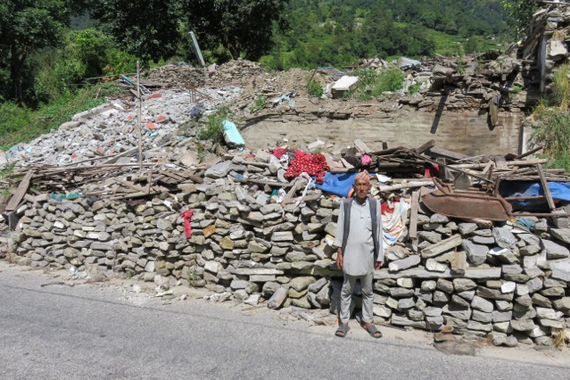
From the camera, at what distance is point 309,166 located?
679 cm

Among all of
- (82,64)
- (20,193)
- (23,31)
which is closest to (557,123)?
(20,193)

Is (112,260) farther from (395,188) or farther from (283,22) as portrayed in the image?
(283,22)

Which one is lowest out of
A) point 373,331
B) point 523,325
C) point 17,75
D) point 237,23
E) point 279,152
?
point 373,331

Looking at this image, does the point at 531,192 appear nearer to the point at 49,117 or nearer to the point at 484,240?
the point at 484,240

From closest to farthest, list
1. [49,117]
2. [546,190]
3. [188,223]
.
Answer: [546,190]
[188,223]
[49,117]

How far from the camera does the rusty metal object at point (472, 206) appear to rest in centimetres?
521

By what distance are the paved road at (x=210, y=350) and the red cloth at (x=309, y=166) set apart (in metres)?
2.17

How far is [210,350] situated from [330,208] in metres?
2.47

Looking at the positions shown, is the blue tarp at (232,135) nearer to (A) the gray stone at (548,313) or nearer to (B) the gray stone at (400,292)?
(B) the gray stone at (400,292)

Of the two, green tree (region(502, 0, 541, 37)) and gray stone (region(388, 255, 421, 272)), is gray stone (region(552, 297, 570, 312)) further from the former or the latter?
green tree (region(502, 0, 541, 37))

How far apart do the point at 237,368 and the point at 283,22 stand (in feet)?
71.3

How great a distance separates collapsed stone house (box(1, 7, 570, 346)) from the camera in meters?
5.05

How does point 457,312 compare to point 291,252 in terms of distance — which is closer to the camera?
point 457,312

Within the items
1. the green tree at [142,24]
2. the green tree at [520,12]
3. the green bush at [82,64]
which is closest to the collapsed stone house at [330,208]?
the green tree at [520,12]
